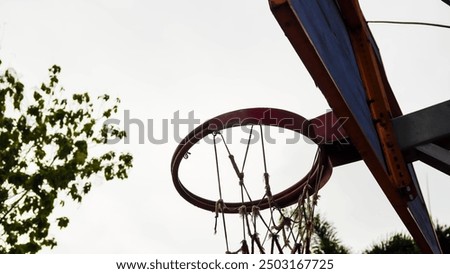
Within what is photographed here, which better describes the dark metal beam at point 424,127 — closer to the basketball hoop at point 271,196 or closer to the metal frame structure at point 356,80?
the metal frame structure at point 356,80

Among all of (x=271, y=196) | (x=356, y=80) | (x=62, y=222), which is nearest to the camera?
(x=356, y=80)

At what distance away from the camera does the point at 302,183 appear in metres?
4.26

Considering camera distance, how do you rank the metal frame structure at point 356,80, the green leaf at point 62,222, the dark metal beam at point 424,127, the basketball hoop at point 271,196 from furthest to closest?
1. the green leaf at point 62,222
2. the basketball hoop at point 271,196
3. the dark metal beam at point 424,127
4. the metal frame structure at point 356,80

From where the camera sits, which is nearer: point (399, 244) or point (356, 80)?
point (356, 80)

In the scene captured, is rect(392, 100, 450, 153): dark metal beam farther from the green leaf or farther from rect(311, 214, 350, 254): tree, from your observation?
rect(311, 214, 350, 254): tree

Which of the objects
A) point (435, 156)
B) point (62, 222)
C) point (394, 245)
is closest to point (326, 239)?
point (394, 245)

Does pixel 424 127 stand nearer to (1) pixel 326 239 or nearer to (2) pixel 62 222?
(2) pixel 62 222

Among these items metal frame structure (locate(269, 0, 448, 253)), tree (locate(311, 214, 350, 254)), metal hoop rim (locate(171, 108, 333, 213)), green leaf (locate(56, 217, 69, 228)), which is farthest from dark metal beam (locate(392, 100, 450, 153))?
tree (locate(311, 214, 350, 254))

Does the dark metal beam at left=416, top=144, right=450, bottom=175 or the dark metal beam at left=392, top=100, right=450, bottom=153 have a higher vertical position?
the dark metal beam at left=392, top=100, right=450, bottom=153

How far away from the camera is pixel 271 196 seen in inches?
162

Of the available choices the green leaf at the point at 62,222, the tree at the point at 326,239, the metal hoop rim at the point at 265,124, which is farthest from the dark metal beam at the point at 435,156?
the tree at the point at 326,239

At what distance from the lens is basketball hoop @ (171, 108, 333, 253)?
3.81 metres

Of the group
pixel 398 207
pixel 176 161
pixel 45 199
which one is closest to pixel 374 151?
Answer: pixel 398 207

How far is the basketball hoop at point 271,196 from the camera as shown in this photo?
3.81m
